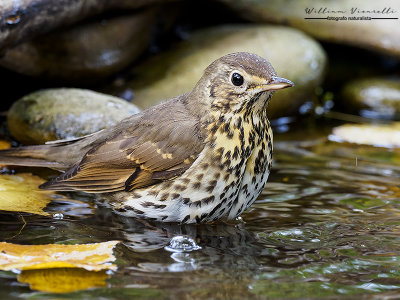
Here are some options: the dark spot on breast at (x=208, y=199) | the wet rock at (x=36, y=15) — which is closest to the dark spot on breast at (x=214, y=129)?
the dark spot on breast at (x=208, y=199)

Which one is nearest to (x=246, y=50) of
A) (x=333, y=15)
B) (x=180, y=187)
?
(x=333, y=15)

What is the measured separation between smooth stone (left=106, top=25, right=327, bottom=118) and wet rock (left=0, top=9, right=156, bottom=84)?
0.79 ft

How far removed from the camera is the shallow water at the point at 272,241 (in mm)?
3135

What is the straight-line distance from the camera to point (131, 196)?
14.1 ft

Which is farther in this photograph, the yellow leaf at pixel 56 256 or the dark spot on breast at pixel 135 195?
the dark spot on breast at pixel 135 195

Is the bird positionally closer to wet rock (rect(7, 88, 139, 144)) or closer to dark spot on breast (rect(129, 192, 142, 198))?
dark spot on breast (rect(129, 192, 142, 198))

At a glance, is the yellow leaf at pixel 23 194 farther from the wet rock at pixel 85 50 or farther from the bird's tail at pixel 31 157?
the wet rock at pixel 85 50

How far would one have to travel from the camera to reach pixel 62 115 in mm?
5355

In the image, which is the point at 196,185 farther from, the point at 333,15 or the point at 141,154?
the point at 333,15

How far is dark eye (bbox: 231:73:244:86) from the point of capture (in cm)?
A: 399

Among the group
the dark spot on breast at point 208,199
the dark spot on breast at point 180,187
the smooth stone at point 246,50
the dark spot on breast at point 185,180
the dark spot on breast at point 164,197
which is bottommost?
the dark spot on breast at point 208,199

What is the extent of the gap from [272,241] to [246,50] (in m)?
3.29

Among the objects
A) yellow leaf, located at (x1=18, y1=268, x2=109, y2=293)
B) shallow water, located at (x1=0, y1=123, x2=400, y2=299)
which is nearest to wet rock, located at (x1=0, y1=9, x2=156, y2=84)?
shallow water, located at (x1=0, y1=123, x2=400, y2=299)

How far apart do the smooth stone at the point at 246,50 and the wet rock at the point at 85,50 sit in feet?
0.79
